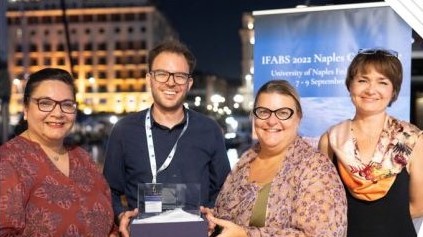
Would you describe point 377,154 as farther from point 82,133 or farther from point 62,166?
point 82,133

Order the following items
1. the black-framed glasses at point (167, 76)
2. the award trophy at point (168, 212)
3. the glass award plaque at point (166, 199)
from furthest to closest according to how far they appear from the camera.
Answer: the black-framed glasses at point (167, 76) < the glass award plaque at point (166, 199) < the award trophy at point (168, 212)

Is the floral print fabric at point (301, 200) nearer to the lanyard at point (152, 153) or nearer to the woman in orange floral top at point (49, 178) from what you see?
the lanyard at point (152, 153)

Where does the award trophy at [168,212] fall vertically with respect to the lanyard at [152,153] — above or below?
below

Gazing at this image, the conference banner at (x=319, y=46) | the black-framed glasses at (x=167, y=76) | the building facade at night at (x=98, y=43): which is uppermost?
the building facade at night at (x=98, y=43)

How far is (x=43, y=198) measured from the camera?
233 centimetres

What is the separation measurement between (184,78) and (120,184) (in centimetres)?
74

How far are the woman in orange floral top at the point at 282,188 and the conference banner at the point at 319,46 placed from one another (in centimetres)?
142

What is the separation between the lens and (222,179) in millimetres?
3217

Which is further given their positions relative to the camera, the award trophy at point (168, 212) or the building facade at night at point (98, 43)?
the building facade at night at point (98, 43)

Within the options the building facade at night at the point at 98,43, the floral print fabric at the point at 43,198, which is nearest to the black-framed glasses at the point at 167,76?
the floral print fabric at the point at 43,198

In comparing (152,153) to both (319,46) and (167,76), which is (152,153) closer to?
(167,76)

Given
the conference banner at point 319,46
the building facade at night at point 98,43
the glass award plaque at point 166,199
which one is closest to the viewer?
the glass award plaque at point 166,199

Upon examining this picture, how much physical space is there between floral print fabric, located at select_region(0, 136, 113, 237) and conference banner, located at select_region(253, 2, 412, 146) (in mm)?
1859

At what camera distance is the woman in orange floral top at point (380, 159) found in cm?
255
